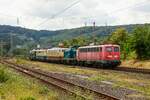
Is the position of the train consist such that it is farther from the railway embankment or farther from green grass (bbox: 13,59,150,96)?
green grass (bbox: 13,59,150,96)

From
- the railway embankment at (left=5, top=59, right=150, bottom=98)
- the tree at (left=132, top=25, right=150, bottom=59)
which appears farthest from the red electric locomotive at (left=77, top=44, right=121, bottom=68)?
the railway embankment at (left=5, top=59, right=150, bottom=98)

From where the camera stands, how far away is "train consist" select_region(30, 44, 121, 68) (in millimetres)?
44812

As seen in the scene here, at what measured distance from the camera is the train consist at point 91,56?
44812 millimetres

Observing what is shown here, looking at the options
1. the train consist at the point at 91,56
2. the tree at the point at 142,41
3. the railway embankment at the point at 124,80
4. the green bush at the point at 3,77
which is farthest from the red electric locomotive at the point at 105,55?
the green bush at the point at 3,77

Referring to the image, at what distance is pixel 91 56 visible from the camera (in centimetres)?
4828

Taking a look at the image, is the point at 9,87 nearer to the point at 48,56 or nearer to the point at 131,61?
the point at 131,61

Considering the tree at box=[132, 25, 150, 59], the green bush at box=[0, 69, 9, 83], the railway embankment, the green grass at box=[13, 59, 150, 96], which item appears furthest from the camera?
the tree at box=[132, 25, 150, 59]

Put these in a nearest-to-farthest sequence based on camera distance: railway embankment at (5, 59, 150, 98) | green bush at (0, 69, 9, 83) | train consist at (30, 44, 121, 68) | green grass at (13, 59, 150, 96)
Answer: railway embankment at (5, 59, 150, 98), green grass at (13, 59, 150, 96), green bush at (0, 69, 9, 83), train consist at (30, 44, 121, 68)

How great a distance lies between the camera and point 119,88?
21766 mm

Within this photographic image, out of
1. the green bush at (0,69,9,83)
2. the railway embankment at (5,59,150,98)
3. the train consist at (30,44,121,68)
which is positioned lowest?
the railway embankment at (5,59,150,98)

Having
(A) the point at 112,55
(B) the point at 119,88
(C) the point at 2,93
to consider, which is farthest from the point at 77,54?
(C) the point at 2,93

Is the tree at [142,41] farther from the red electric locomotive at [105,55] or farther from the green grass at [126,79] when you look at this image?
the green grass at [126,79]

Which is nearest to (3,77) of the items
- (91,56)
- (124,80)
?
(124,80)

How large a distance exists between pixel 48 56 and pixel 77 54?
22036 mm
